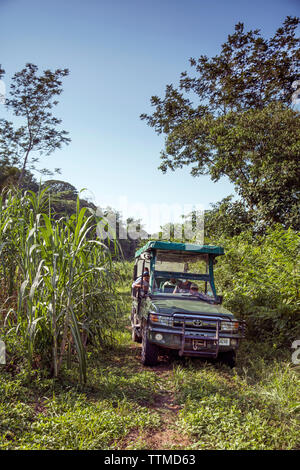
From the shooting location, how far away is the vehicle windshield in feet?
19.7

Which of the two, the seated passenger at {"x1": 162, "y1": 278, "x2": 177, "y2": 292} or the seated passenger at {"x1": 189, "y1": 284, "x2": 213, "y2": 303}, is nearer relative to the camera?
the seated passenger at {"x1": 189, "y1": 284, "x2": 213, "y2": 303}

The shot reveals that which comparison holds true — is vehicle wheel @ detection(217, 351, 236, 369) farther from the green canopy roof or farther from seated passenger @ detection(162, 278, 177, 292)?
the green canopy roof

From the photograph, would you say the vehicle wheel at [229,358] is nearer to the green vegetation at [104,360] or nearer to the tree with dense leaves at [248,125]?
the green vegetation at [104,360]

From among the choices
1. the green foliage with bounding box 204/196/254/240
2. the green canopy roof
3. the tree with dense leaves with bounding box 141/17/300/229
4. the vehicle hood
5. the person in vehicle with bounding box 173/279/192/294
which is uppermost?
the tree with dense leaves with bounding box 141/17/300/229

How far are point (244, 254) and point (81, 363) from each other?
6.28m

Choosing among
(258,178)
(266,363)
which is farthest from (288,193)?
(266,363)

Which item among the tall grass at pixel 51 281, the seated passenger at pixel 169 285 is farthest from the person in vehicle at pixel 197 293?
the tall grass at pixel 51 281

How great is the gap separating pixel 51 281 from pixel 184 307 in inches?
95.4

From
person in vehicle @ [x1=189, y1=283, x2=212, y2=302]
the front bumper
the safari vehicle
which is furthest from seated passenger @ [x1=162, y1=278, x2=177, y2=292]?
the front bumper

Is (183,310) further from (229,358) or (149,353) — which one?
(229,358)

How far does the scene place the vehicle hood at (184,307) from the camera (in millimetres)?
4910

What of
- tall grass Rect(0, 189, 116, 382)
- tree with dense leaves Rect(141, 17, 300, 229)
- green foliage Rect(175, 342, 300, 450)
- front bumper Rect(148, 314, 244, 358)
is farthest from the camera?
tree with dense leaves Rect(141, 17, 300, 229)

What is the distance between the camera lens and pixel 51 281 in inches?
136

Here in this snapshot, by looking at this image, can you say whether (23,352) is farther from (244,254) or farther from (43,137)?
(43,137)
